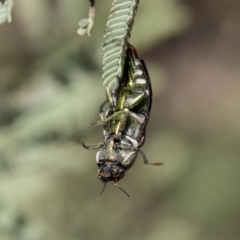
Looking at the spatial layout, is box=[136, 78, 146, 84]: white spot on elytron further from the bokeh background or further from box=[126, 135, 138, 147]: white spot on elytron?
→ the bokeh background

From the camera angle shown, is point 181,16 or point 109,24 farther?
point 181,16

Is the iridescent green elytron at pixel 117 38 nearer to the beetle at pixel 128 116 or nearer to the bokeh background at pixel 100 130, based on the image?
the beetle at pixel 128 116

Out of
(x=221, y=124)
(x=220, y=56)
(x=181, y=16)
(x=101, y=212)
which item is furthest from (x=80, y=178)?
(x=220, y=56)

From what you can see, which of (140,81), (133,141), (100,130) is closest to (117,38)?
(140,81)

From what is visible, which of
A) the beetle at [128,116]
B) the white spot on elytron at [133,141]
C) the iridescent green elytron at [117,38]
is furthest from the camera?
the white spot on elytron at [133,141]

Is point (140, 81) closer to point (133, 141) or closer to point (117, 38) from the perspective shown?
point (133, 141)

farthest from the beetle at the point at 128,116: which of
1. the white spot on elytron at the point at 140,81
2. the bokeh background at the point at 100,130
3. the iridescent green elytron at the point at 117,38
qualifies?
the bokeh background at the point at 100,130

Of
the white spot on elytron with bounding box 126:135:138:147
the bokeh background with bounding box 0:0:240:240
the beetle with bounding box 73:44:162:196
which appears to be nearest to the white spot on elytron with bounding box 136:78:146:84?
the beetle with bounding box 73:44:162:196

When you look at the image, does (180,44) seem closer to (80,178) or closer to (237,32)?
(237,32)
